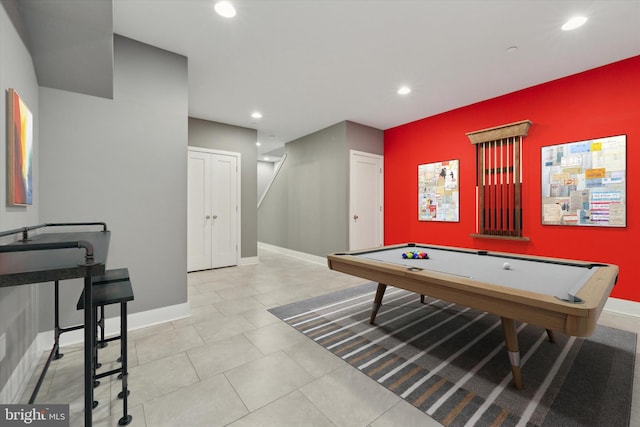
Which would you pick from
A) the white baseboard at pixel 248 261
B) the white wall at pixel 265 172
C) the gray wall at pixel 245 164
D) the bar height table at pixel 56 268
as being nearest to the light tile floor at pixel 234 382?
the bar height table at pixel 56 268

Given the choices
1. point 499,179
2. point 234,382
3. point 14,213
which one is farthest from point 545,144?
point 14,213

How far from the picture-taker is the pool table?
1.26 m

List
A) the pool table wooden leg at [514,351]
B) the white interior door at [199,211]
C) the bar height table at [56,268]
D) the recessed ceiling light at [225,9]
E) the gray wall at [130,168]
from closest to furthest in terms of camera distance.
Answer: the bar height table at [56,268]
the pool table wooden leg at [514,351]
the recessed ceiling light at [225,9]
the gray wall at [130,168]
the white interior door at [199,211]

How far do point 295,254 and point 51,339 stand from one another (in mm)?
4273

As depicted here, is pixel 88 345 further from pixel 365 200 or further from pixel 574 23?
pixel 365 200

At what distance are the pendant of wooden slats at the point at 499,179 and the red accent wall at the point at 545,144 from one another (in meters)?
0.10

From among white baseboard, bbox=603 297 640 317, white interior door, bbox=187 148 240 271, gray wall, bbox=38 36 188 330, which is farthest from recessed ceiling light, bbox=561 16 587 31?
white interior door, bbox=187 148 240 271

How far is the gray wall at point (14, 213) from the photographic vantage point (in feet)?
4.59

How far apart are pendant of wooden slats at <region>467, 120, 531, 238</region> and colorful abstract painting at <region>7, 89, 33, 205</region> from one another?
15.7 feet

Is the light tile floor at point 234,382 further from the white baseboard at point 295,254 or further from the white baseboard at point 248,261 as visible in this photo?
the white baseboard at point 295,254

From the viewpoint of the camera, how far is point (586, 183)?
3068 millimetres

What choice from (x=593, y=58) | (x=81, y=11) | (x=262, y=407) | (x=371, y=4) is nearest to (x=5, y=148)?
(x=81, y=11)

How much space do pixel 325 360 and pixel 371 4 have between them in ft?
9.05

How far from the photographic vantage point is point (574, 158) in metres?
3.15
